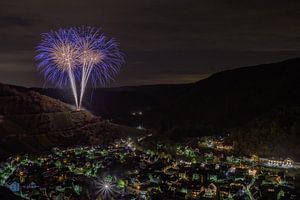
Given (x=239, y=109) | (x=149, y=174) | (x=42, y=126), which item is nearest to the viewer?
(x=149, y=174)

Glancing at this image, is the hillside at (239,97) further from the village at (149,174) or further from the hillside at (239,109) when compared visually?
the village at (149,174)

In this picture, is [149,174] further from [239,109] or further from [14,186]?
[239,109]

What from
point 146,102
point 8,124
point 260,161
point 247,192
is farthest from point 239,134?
point 146,102

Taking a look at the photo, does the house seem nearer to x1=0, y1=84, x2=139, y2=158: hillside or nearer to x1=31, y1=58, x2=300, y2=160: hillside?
x1=0, y1=84, x2=139, y2=158: hillside

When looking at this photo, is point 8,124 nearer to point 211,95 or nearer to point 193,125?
point 193,125

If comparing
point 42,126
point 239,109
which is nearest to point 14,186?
point 42,126

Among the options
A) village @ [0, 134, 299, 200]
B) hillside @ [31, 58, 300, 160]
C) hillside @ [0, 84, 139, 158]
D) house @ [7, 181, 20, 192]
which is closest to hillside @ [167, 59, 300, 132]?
hillside @ [31, 58, 300, 160]

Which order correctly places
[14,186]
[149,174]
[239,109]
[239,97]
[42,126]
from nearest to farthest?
[14,186], [149,174], [42,126], [239,109], [239,97]

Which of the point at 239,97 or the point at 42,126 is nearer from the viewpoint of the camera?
the point at 42,126
